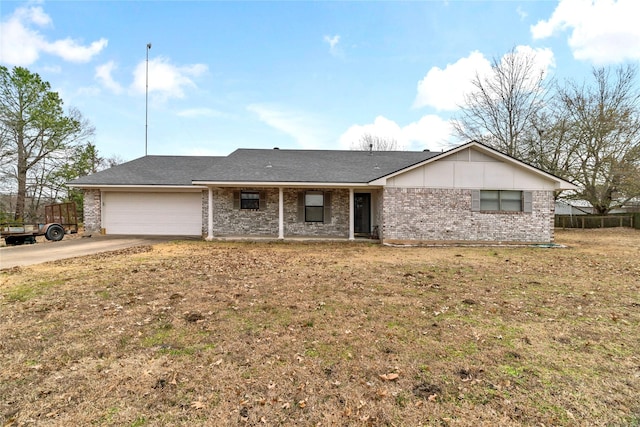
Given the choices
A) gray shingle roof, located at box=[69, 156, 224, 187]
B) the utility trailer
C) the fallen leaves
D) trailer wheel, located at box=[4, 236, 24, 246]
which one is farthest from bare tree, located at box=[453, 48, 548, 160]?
trailer wheel, located at box=[4, 236, 24, 246]

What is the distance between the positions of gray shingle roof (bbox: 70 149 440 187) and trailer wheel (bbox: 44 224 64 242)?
204 cm

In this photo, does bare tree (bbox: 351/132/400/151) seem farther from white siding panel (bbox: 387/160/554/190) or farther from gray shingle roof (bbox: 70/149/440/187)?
white siding panel (bbox: 387/160/554/190)

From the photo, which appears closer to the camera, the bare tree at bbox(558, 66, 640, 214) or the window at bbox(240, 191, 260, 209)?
the window at bbox(240, 191, 260, 209)

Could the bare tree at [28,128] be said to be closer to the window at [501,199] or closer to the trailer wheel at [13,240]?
the trailer wheel at [13,240]

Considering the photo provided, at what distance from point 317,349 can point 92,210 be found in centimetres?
1552

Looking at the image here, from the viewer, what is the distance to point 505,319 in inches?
160

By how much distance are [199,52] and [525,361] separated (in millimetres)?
17745

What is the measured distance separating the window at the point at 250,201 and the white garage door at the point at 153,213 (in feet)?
7.34

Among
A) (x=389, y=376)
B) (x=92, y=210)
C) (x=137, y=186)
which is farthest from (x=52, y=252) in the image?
(x=389, y=376)

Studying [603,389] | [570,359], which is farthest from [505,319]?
[603,389]

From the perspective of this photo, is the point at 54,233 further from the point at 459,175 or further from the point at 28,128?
the point at 459,175

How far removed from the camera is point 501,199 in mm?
12250

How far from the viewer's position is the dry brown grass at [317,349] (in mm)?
2256

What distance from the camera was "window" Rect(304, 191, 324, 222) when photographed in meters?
14.1
